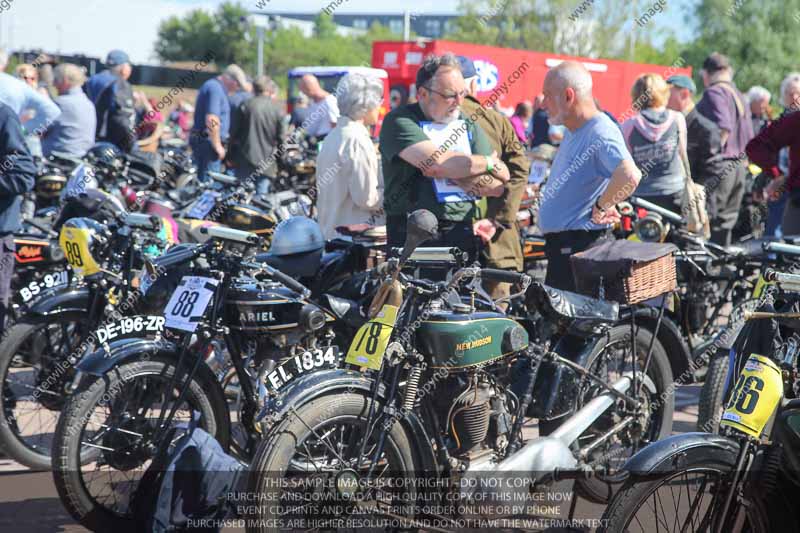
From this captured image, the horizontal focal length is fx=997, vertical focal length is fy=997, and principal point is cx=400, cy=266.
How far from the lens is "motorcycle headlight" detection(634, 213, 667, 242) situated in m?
6.30

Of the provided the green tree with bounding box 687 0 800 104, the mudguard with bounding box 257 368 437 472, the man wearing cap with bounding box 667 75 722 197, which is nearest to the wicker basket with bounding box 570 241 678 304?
the mudguard with bounding box 257 368 437 472

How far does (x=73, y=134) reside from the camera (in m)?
9.27

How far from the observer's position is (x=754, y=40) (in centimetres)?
3966

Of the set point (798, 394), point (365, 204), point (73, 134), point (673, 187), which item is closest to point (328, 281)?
point (365, 204)

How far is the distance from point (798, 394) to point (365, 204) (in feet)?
9.98

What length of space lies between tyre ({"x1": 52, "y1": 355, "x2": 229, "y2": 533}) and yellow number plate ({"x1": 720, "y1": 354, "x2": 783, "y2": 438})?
86.5 inches

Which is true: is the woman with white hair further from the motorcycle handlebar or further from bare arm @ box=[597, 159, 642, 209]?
the motorcycle handlebar

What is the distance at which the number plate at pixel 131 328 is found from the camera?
14.0ft

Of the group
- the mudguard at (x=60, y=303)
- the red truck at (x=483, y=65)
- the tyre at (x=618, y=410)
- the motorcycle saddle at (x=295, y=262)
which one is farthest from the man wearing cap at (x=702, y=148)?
the red truck at (x=483, y=65)

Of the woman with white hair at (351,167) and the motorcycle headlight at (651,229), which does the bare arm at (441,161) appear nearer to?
the woman with white hair at (351,167)

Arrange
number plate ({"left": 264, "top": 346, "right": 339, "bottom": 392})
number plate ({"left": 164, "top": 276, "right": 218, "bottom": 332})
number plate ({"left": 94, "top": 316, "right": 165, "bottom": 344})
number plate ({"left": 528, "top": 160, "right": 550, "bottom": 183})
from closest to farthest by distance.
A: number plate ({"left": 264, "top": 346, "right": 339, "bottom": 392})
number plate ({"left": 164, "top": 276, "right": 218, "bottom": 332})
number plate ({"left": 94, "top": 316, "right": 165, "bottom": 344})
number plate ({"left": 528, "top": 160, "right": 550, "bottom": 183})

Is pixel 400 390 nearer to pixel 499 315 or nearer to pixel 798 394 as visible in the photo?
pixel 499 315

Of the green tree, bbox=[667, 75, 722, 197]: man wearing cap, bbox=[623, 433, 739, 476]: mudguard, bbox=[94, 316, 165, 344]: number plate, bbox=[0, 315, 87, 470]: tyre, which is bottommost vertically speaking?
bbox=[0, 315, 87, 470]: tyre

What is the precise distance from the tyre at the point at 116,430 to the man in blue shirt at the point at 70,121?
5.50 m
